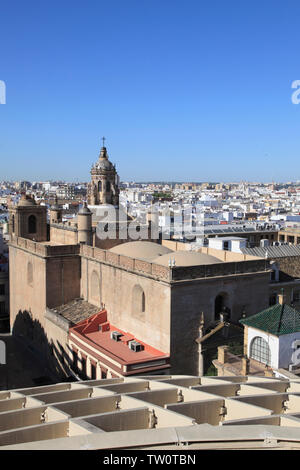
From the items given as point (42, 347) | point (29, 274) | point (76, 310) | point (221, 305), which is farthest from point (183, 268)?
point (29, 274)

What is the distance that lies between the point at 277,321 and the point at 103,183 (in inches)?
1074

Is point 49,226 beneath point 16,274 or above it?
above

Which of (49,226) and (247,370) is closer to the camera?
(247,370)

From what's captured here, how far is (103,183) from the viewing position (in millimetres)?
45125

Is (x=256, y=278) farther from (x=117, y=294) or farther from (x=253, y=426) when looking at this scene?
(x=253, y=426)

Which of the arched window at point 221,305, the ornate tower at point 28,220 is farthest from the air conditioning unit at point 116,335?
the ornate tower at point 28,220

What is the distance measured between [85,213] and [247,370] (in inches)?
646

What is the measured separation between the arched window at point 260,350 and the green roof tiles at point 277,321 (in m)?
0.68

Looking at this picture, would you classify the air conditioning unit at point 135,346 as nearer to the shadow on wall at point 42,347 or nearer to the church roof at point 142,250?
the shadow on wall at point 42,347

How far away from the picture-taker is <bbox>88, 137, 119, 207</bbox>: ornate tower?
44969 millimetres

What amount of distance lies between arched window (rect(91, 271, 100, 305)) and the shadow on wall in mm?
3503

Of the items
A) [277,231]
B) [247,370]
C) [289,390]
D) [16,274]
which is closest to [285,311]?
[247,370]

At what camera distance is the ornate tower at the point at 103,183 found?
44969 millimetres

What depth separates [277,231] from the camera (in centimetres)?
6106
